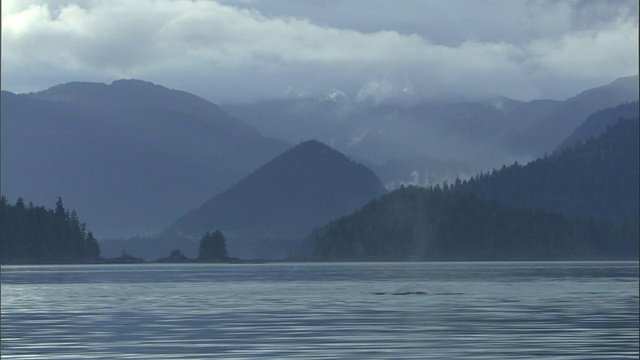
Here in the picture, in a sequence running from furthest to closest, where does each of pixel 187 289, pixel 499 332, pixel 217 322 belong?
pixel 187 289 < pixel 217 322 < pixel 499 332

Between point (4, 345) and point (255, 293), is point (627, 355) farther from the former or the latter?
point (255, 293)

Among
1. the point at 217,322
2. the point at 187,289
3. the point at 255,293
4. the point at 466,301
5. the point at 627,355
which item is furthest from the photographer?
the point at 187,289

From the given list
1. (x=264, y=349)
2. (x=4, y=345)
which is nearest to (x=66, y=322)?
(x=4, y=345)

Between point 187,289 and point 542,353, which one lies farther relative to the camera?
point 187,289

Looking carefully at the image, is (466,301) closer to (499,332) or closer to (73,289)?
(499,332)

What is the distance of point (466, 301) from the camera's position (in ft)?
457

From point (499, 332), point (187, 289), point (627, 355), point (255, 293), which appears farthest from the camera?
point (187, 289)

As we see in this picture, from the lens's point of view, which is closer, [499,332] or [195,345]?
[195,345]

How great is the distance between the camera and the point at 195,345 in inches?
3339

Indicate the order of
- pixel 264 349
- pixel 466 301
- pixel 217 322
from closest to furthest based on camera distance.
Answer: pixel 264 349, pixel 217 322, pixel 466 301

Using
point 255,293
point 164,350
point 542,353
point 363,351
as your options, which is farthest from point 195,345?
point 255,293

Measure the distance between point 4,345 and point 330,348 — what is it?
1931 cm

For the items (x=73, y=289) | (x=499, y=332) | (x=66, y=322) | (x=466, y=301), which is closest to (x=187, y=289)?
(x=73, y=289)

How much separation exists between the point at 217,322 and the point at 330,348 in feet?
83.3
